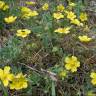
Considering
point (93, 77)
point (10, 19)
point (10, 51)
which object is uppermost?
point (10, 19)

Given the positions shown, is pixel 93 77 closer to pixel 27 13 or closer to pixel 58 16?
pixel 58 16

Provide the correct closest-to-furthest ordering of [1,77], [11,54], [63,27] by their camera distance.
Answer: [1,77], [11,54], [63,27]

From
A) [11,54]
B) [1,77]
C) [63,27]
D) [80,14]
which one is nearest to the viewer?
[1,77]

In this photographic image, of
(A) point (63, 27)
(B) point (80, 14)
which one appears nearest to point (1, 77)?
(A) point (63, 27)

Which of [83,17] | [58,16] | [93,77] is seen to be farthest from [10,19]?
[93,77]

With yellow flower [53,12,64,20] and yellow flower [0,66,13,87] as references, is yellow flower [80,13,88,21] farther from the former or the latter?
yellow flower [0,66,13,87]

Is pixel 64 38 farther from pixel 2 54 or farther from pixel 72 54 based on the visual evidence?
pixel 2 54
